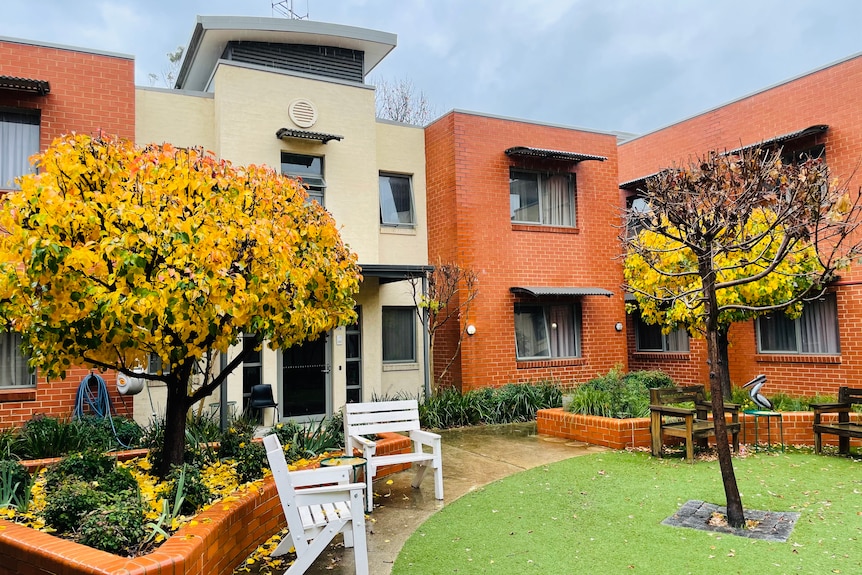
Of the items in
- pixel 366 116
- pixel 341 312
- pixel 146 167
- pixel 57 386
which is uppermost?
pixel 366 116

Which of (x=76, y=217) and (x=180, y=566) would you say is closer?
(x=180, y=566)

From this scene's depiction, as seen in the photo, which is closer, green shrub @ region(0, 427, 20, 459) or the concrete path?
the concrete path

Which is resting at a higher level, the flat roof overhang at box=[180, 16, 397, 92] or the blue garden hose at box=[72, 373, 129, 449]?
the flat roof overhang at box=[180, 16, 397, 92]

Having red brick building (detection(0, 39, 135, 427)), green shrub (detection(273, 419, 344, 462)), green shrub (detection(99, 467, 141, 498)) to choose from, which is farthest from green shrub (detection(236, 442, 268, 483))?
red brick building (detection(0, 39, 135, 427))

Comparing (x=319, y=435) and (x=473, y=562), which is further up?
(x=319, y=435)

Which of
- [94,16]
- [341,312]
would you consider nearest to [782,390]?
[341,312]

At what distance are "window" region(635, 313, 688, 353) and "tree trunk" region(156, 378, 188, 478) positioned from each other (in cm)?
1237

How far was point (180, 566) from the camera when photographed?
3854 mm

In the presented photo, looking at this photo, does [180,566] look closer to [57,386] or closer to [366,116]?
[57,386]

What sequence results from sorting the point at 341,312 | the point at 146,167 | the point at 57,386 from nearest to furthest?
the point at 146,167
the point at 341,312
the point at 57,386

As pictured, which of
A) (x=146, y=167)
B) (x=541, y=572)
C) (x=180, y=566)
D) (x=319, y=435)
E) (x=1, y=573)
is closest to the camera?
(x=180, y=566)

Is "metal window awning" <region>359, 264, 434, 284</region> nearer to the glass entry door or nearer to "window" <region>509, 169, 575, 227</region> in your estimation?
the glass entry door

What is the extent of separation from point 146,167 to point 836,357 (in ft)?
42.7

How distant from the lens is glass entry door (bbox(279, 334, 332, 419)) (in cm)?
1238
